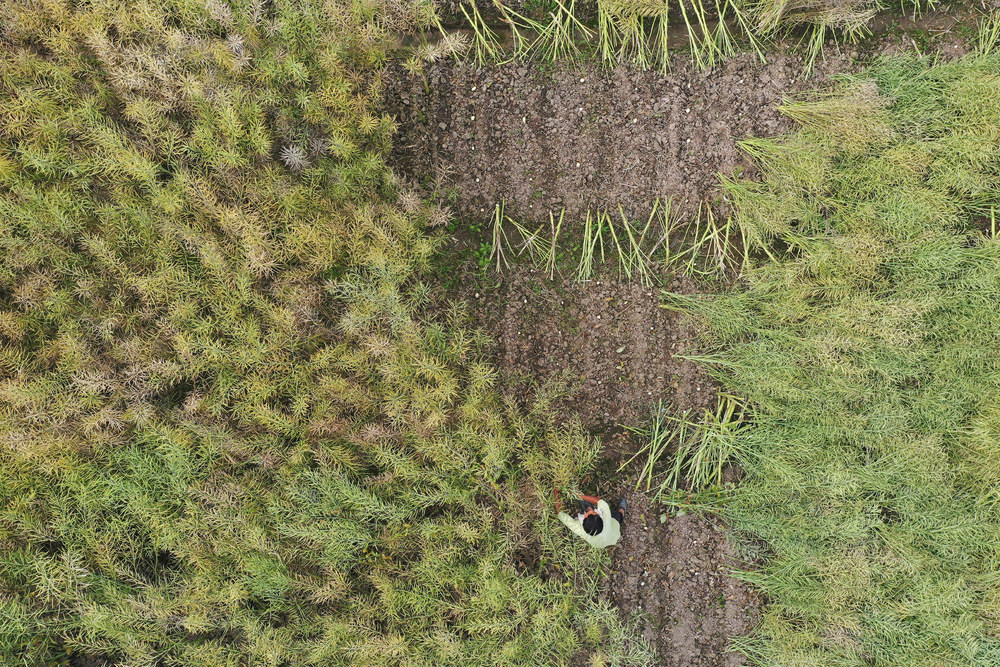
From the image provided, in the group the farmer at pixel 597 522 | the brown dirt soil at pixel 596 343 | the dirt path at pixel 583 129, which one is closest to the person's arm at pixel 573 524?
the farmer at pixel 597 522

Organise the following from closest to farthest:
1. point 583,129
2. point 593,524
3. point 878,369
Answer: point 593,524 → point 878,369 → point 583,129

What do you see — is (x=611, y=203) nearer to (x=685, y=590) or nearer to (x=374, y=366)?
(x=374, y=366)

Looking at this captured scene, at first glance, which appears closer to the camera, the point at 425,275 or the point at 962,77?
the point at 962,77

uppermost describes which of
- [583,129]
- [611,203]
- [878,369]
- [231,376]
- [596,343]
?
[583,129]

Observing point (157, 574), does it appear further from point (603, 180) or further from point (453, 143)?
point (603, 180)

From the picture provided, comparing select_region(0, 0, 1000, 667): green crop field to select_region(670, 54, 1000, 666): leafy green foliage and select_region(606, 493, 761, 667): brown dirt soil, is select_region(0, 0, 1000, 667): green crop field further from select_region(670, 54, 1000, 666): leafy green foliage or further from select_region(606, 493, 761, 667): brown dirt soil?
select_region(606, 493, 761, 667): brown dirt soil

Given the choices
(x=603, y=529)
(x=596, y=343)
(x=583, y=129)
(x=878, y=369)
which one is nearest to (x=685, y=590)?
(x=603, y=529)

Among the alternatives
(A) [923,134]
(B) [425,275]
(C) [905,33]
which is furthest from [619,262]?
(C) [905,33]
